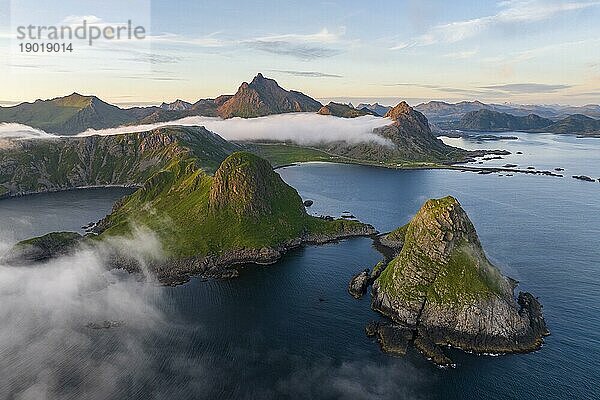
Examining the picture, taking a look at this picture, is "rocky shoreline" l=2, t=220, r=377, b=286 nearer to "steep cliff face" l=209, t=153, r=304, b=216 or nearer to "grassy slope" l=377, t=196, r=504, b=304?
"steep cliff face" l=209, t=153, r=304, b=216

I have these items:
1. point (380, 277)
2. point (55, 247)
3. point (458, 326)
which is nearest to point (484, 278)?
point (458, 326)

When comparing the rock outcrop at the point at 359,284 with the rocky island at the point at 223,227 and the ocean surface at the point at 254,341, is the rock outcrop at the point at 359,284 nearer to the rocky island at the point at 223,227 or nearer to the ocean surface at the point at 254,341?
the ocean surface at the point at 254,341

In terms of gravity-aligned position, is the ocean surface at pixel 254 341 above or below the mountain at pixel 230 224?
below

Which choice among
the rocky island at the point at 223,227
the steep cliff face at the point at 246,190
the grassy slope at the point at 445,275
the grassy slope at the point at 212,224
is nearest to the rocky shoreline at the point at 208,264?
the rocky island at the point at 223,227

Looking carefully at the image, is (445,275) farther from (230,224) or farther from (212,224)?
(212,224)

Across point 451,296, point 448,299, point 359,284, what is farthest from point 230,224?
point 451,296

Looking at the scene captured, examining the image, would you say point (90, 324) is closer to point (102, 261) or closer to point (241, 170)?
point (102, 261)
